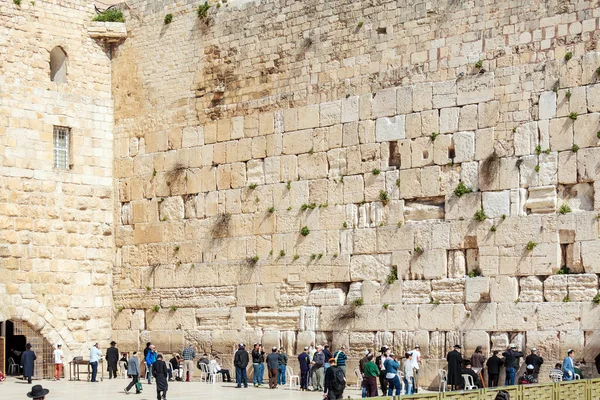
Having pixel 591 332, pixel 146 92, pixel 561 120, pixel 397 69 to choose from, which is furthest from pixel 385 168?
pixel 146 92

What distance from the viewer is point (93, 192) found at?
22156 millimetres

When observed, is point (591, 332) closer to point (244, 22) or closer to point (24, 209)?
point (244, 22)

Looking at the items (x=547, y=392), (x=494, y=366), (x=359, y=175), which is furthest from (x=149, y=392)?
(x=547, y=392)

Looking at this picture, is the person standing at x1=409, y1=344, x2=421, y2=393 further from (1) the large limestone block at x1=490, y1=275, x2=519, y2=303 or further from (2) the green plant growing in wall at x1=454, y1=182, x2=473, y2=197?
(2) the green plant growing in wall at x1=454, y1=182, x2=473, y2=197

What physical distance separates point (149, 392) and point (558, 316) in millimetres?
6730

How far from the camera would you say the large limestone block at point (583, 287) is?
16344 millimetres

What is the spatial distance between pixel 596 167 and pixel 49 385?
9.96 m

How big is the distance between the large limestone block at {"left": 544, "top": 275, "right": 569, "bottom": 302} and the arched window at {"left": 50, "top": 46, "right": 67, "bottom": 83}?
10.5 m

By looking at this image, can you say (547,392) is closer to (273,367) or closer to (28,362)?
(273,367)

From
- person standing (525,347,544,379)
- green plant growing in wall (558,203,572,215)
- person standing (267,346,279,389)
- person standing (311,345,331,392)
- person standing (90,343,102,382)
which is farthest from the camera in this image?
person standing (90,343,102,382)

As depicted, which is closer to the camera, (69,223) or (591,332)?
(591,332)

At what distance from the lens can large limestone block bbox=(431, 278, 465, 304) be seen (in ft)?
57.8

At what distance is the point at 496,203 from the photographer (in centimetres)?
1747

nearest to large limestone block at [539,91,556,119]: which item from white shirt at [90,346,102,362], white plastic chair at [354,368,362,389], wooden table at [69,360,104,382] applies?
white plastic chair at [354,368,362,389]
